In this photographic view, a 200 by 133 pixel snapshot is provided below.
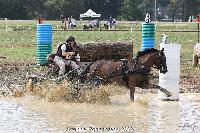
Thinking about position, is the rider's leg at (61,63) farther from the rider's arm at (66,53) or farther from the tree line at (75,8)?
the tree line at (75,8)

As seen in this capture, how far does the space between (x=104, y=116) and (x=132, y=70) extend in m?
2.51

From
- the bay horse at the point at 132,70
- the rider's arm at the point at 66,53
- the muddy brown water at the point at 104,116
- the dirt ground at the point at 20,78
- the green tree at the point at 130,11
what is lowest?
the muddy brown water at the point at 104,116

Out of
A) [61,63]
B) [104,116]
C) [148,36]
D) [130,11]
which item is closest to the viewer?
[104,116]

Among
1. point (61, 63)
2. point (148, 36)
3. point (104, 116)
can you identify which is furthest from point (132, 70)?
point (148, 36)

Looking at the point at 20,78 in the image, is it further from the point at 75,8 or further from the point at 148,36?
the point at 75,8

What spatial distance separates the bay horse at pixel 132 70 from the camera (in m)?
17.2

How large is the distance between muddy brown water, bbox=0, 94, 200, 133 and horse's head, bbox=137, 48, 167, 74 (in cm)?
105

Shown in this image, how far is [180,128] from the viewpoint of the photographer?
13320mm

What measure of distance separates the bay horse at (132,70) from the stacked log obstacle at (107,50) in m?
5.15

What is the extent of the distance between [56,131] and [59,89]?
4.77 m

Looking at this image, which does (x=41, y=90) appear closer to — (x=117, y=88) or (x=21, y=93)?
(x=21, y=93)

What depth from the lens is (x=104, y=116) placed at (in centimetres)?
1508

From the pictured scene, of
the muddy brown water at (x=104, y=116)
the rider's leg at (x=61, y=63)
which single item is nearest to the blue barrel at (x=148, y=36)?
the muddy brown water at (x=104, y=116)

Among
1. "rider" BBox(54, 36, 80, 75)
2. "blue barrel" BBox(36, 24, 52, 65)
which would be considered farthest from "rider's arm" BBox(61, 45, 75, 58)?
"blue barrel" BBox(36, 24, 52, 65)
